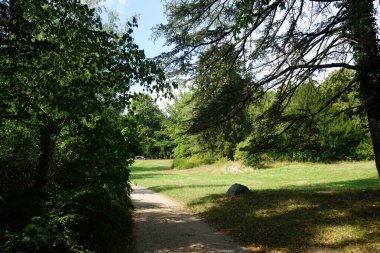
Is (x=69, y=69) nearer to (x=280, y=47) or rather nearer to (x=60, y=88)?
(x=60, y=88)

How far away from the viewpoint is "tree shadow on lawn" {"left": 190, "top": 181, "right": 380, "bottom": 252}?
7.80 m

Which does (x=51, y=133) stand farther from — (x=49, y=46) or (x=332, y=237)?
(x=332, y=237)

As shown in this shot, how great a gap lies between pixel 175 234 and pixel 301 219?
3.49m

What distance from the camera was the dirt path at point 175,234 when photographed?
8.00 m

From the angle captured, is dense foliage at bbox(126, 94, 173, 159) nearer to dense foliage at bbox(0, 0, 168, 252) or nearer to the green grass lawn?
dense foliage at bbox(0, 0, 168, 252)

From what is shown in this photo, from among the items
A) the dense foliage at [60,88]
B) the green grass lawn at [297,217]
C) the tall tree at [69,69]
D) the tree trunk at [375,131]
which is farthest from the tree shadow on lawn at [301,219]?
the tall tree at [69,69]

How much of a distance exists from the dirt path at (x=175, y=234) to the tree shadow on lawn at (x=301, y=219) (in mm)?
545

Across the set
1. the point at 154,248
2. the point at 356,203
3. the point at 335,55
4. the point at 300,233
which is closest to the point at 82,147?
the point at 154,248

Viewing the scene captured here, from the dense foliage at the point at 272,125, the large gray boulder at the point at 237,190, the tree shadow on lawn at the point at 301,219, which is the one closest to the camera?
the tree shadow on lawn at the point at 301,219

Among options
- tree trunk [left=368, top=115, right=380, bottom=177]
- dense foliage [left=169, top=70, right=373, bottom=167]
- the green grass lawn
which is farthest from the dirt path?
tree trunk [left=368, top=115, right=380, bottom=177]

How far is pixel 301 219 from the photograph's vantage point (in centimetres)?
993

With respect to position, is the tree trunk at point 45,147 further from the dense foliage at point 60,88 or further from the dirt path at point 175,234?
the dirt path at point 175,234

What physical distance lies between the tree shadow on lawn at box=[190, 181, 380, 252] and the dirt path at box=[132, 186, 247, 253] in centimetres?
55

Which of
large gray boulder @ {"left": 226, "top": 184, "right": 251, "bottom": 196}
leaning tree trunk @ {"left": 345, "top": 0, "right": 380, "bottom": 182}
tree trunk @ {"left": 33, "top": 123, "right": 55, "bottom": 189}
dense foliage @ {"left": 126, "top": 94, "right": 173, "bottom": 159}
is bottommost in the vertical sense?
large gray boulder @ {"left": 226, "top": 184, "right": 251, "bottom": 196}
